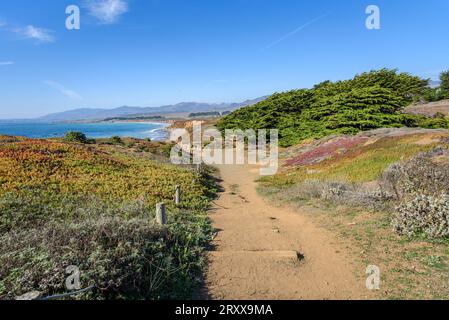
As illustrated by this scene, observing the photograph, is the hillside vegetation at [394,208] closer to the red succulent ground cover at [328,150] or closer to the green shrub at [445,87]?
the red succulent ground cover at [328,150]

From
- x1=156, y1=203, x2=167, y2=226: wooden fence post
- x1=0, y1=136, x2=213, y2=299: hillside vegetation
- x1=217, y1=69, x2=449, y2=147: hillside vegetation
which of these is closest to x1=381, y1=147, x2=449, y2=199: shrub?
x1=0, y1=136, x2=213, y2=299: hillside vegetation

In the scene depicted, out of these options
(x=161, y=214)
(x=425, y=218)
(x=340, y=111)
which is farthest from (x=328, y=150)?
(x=161, y=214)

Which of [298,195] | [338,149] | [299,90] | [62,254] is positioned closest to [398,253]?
[298,195]

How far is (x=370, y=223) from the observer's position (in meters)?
10.7

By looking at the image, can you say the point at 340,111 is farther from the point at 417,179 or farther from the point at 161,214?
the point at 161,214

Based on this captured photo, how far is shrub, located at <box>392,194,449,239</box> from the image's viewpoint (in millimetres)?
8897

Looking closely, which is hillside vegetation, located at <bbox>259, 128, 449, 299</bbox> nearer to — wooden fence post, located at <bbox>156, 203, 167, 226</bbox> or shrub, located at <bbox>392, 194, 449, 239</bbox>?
shrub, located at <bbox>392, 194, 449, 239</bbox>

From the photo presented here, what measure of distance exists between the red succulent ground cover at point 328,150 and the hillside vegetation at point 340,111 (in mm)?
4332

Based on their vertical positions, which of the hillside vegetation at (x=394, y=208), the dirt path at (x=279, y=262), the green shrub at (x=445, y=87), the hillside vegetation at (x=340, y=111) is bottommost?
the dirt path at (x=279, y=262)

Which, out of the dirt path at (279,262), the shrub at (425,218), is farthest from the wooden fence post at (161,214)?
the shrub at (425,218)

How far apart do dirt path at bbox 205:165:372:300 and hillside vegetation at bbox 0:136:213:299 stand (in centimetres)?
78

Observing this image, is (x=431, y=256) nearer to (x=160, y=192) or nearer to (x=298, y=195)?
(x=298, y=195)

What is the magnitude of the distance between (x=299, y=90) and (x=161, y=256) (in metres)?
46.0

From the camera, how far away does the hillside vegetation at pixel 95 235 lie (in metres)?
6.46
